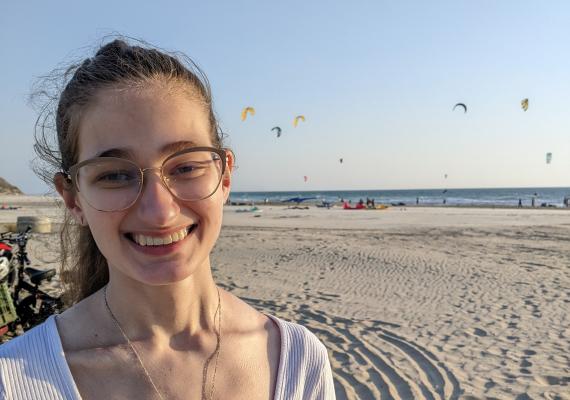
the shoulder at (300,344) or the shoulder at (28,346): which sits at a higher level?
the shoulder at (28,346)

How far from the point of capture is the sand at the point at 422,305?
4741 millimetres

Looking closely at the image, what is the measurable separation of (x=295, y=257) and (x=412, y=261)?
295cm

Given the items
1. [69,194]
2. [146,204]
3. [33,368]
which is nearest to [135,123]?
[146,204]

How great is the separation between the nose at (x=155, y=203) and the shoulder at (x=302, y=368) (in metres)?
0.53

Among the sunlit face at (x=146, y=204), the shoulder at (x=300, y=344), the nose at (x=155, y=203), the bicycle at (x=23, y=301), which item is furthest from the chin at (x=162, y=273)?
the bicycle at (x=23, y=301)

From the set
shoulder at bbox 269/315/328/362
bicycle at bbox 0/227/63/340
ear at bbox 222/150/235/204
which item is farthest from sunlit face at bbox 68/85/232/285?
bicycle at bbox 0/227/63/340

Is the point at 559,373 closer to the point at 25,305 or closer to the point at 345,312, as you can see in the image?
the point at 345,312

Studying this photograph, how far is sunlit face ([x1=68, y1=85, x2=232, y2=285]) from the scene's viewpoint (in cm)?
108

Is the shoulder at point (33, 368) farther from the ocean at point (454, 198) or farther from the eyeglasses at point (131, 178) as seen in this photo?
the ocean at point (454, 198)

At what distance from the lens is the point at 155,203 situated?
1.09 m

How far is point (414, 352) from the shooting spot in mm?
5465

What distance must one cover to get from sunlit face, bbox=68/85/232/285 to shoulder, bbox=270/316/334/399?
409 mm

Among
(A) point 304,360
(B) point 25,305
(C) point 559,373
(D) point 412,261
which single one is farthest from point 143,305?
(D) point 412,261

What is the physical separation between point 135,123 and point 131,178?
130mm
